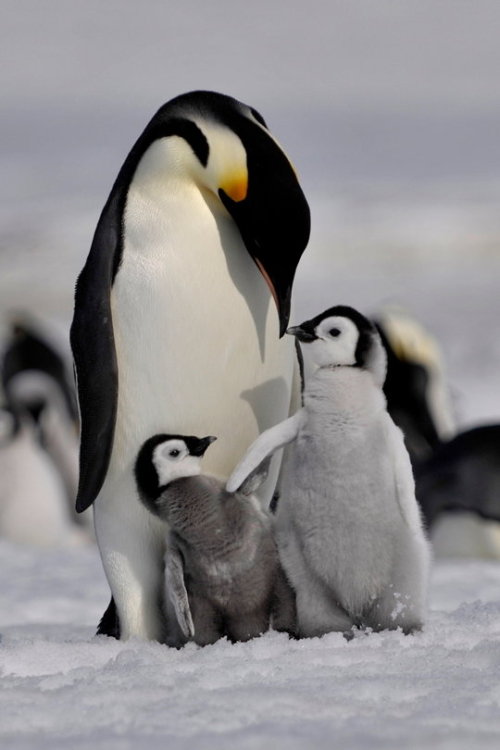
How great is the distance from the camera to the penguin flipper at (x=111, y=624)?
146 inches

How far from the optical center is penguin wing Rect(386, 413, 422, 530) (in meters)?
3.17

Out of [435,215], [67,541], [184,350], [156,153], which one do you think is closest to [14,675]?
[184,350]

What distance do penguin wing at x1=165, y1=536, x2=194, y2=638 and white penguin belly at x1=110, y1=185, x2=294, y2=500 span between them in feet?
0.97

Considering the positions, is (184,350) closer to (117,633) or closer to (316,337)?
(316,337)

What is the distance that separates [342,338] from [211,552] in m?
0.56

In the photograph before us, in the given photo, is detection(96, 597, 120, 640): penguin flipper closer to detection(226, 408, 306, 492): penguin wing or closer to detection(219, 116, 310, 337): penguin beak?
detection(226, 408, 306, 492): penguin wing

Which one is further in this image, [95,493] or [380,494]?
[95,493]

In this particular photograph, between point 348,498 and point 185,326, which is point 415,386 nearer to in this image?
point 185,326

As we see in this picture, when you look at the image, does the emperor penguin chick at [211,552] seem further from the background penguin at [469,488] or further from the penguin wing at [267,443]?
the background penguin at [469,488]

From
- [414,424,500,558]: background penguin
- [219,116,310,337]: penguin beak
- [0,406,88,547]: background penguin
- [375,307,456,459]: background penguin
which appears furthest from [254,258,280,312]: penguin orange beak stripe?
[0,406,88,547]: background penguin

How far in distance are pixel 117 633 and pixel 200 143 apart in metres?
1.23

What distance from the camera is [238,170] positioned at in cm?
344

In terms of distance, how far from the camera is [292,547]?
3.25m

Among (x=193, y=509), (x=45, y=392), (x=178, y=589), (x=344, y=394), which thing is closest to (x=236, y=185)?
(x=344, y=394)
